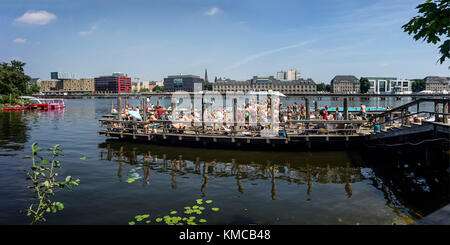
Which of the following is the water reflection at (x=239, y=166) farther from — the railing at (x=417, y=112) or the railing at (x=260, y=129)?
the railing at (x=417, y=112)

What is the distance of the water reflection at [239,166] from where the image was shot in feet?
42.9

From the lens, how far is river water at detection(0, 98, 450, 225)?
943 cm

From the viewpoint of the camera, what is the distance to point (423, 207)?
32.2ft

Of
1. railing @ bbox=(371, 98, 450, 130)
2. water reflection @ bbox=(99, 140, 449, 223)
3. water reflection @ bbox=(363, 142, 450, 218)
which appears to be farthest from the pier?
water reflection @ bbox=(363, 142, 450, 218)

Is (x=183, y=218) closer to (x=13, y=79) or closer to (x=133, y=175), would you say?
(x=133, y=175)

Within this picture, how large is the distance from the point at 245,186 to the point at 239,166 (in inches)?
123

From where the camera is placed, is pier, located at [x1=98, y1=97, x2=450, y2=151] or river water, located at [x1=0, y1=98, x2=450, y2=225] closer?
river water, located at [x1=0, y1=98, x2=450, y2=225]

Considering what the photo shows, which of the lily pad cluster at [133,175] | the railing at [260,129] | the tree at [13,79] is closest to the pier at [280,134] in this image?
the railing at [260,129]

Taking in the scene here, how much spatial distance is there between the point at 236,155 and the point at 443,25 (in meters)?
12.7

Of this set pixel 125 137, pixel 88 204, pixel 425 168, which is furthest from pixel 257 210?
pixel 125 137

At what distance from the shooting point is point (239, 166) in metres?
15.3

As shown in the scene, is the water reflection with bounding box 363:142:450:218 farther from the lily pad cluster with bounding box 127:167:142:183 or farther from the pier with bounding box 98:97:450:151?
the lily pad cluster with bounding box 127:167:142:183

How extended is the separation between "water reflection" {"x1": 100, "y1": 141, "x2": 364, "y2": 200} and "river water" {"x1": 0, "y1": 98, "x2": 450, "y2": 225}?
5cm
